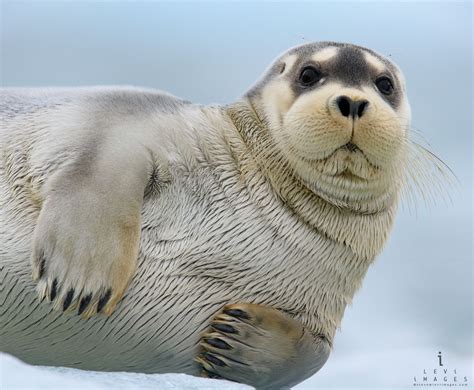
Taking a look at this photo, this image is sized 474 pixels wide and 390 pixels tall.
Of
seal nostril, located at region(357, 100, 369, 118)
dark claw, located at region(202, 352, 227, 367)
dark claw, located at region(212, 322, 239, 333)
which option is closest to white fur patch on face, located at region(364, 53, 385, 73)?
seal nostril, located at region(357, 100, 369, 118)

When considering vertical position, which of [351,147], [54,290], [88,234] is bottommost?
[54,290]

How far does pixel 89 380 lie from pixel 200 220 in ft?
3.33

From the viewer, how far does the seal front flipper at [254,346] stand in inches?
153

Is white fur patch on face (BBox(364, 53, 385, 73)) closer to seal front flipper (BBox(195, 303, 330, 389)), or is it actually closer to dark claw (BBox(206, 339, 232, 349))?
seal front flipper (BBox(195, 303, 330, 389))

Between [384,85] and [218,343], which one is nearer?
[218,343]

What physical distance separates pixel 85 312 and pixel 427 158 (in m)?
2.05

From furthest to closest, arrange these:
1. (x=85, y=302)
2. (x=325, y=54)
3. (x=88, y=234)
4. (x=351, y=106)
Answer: (x=325, y=54) < (x=351, y=106) < (x=85, y=302) < (x=88, y=234)

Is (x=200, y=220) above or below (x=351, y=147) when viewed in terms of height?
below

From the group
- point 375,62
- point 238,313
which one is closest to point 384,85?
point 375,62

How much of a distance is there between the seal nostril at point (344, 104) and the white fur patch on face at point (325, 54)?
0.42 metres

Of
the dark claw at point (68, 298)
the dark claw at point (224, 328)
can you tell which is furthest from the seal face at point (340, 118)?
the dark claw at point (68, 298)

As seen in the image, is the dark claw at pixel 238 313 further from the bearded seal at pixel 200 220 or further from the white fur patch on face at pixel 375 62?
the white fur patch on face at pixel 375 62

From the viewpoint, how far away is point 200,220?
4105 mm

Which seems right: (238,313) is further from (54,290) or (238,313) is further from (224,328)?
(54,290)
